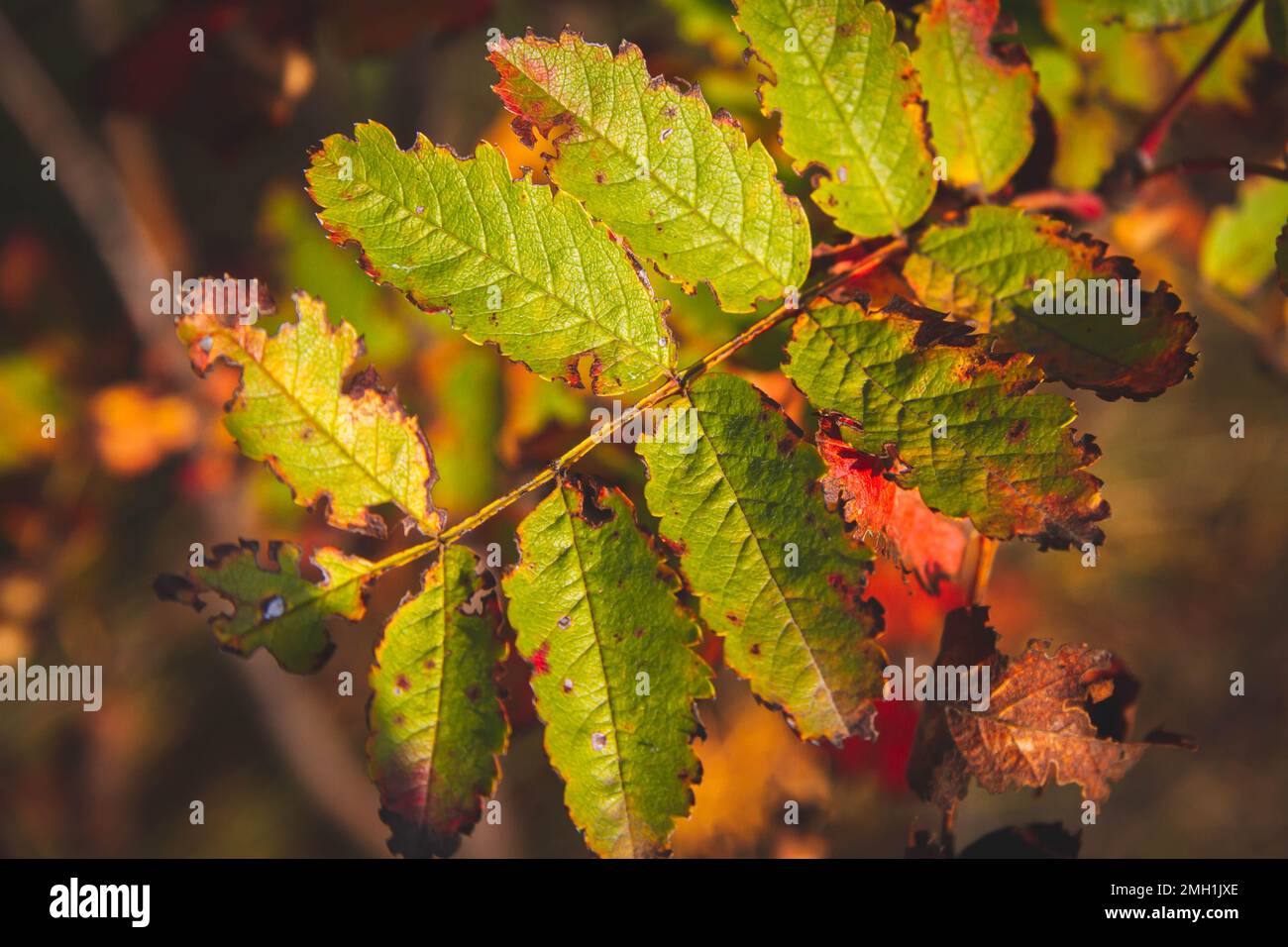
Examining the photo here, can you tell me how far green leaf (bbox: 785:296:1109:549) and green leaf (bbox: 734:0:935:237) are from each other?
0.17 meters

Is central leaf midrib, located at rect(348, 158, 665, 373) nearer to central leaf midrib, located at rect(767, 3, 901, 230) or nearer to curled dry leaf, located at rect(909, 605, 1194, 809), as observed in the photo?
central leaf midrib, located at rect(767, 3, 901, 230)

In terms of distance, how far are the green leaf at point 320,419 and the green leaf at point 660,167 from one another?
1.06 ft

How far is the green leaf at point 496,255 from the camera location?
89 cm

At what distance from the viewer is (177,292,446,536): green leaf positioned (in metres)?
1.00

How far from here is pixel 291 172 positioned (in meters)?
3.05

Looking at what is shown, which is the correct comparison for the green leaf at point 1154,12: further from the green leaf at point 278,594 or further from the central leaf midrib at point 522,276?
the green leaf at point 278,594

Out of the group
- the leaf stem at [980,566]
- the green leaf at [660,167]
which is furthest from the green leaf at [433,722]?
the leaf stem at [980,566]

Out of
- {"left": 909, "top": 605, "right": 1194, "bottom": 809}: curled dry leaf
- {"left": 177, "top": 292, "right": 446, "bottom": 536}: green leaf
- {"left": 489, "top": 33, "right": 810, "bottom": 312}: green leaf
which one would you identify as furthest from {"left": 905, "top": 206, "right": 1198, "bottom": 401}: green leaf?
{"left": 177, "top": 292, "right": 446, "bottom": 536}: green leaf

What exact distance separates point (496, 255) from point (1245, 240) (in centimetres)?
148

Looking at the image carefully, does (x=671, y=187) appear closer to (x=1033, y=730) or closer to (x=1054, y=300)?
(x=1054, y=300)

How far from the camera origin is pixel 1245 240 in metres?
1.66
